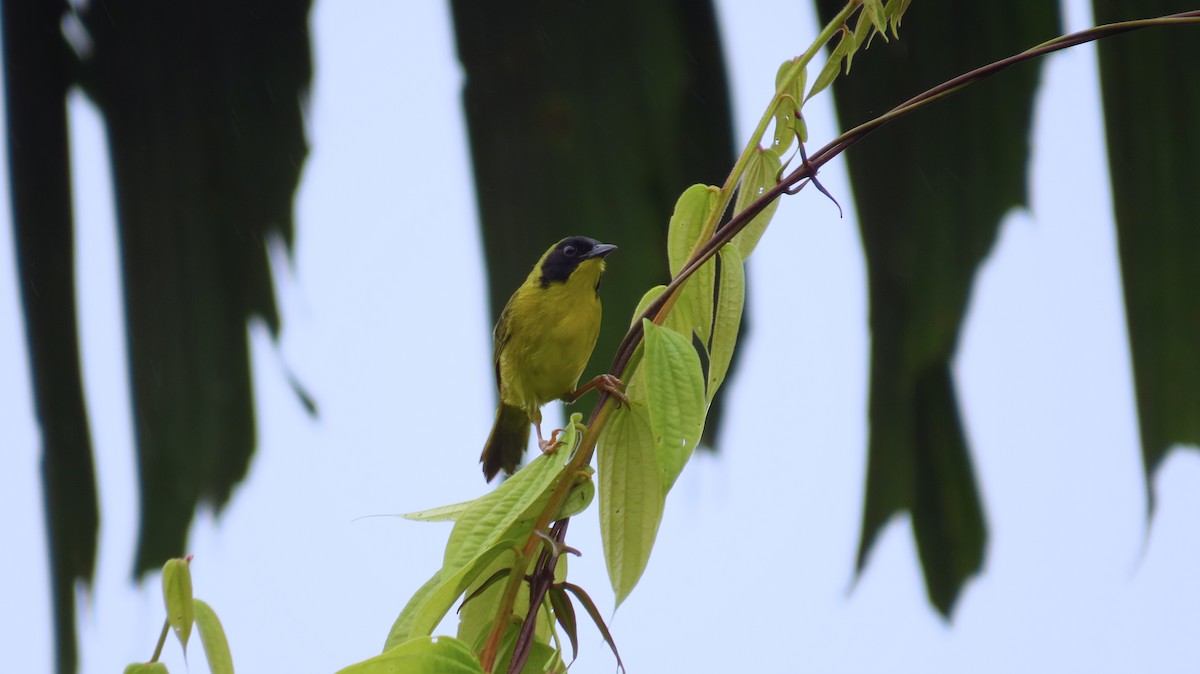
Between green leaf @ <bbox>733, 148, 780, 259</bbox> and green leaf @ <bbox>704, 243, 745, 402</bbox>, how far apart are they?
5 centimetres

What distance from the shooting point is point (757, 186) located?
2.82 feet

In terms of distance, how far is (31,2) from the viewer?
1.80 m

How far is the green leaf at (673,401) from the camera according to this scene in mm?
690

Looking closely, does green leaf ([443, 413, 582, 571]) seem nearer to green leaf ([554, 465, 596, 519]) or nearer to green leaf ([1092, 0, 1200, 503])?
green leaf ([554, 465, 596, 519])

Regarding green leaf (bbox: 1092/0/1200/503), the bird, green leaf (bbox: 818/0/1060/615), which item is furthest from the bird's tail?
green leaf (bbox: 1092/0/1200/503)

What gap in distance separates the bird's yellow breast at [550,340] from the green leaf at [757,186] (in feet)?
4.55

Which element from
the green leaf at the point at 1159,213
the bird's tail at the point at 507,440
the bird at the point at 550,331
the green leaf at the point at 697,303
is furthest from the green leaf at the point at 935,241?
the bird's tail at the point at 507,440

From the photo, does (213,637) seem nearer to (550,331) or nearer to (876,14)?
(876,14)

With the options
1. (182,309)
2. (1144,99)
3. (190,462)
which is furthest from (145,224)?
(1144,99)

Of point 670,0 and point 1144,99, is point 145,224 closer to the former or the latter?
point 670,0

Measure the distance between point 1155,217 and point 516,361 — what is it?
4.20 feet

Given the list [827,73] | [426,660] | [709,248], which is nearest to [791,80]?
[827,73]

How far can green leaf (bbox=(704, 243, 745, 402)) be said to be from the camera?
0.79 metres

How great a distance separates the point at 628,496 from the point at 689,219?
23 cm
